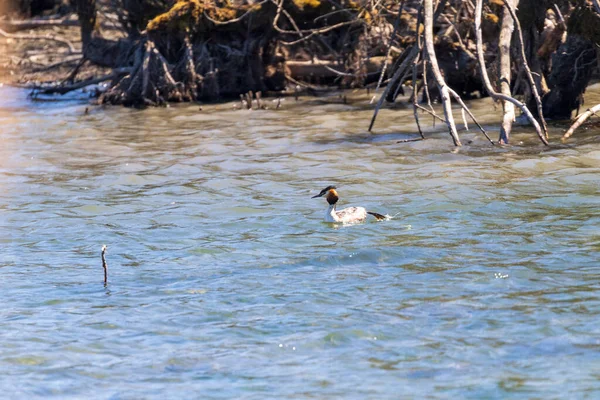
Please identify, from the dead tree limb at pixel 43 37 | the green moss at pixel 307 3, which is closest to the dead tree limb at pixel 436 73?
the green moss at pixel 307 3

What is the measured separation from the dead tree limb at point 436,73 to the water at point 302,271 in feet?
1.59

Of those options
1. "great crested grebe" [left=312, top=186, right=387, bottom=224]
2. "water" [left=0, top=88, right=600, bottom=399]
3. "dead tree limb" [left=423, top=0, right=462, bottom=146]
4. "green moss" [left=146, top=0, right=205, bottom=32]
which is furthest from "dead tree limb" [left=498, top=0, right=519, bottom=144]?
"green moss" [left=146, top=0, right=205, bottom=32]

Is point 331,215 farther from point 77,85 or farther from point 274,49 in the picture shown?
point 77,85

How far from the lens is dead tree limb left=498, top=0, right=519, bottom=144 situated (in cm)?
1197

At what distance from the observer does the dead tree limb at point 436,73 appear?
36.7 ft

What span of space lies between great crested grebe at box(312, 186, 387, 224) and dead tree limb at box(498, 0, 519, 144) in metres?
3.29

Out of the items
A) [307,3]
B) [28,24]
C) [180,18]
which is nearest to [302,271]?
[180,18]

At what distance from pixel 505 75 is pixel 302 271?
5.58 m

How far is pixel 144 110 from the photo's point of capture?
17875 millimetres

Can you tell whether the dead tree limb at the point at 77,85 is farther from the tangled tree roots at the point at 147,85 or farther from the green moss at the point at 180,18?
the green moss at the point at 180,18

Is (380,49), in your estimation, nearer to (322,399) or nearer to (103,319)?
(103,319)

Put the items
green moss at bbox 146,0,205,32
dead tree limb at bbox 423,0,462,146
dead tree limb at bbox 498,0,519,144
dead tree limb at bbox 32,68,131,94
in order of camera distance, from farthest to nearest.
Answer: dead tree limb at bbox 32,68,131,94
green moss at bbox 146,0,205,32
dead tree limb at bbox 498,0,519,144
dead tree limb at bbox 423,0,462,146

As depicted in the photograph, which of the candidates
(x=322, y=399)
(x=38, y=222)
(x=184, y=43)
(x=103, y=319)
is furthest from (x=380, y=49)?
(x=322, y=399)

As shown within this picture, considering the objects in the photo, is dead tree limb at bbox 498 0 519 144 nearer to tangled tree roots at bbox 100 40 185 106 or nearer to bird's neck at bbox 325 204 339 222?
bird's neck at bbox 325 204 339 222
